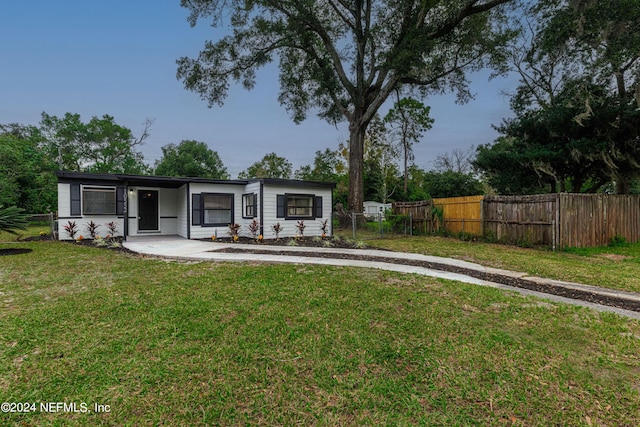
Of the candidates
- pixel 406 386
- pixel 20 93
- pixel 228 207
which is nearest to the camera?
pixel 406 386

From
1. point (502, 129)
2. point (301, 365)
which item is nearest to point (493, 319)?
point (301, 365)

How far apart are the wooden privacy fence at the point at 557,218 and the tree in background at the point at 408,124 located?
13742mm

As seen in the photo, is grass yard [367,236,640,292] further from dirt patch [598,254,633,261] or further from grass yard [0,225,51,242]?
grass yard [0,225,51,242]

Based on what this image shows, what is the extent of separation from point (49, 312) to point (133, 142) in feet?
117

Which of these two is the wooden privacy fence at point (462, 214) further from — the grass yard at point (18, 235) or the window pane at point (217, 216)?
the grass yard at point (18, 235)

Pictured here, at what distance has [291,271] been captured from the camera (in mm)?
5344

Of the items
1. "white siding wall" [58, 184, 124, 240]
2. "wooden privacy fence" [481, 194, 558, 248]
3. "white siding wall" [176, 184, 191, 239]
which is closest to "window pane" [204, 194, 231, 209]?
"white siding wall" [176, 184, 191, 239]

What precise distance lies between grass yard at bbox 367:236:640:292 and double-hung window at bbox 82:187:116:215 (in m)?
10.4

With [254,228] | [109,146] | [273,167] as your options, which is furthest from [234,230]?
[109,146]

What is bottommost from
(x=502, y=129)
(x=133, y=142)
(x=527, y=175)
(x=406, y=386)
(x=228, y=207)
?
(x=406, y=386)

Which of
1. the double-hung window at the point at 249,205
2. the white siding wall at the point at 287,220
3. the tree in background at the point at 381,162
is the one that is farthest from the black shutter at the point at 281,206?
the tree in background at the point at 381,162

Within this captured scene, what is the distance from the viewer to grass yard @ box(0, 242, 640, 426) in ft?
6.15

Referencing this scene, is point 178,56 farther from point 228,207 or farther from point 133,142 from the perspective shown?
point 133,142

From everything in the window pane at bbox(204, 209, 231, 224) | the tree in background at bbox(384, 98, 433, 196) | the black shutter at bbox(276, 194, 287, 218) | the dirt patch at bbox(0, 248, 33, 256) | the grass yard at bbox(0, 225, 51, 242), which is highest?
the tree in background at bbox(384, 98, 433, 196)
